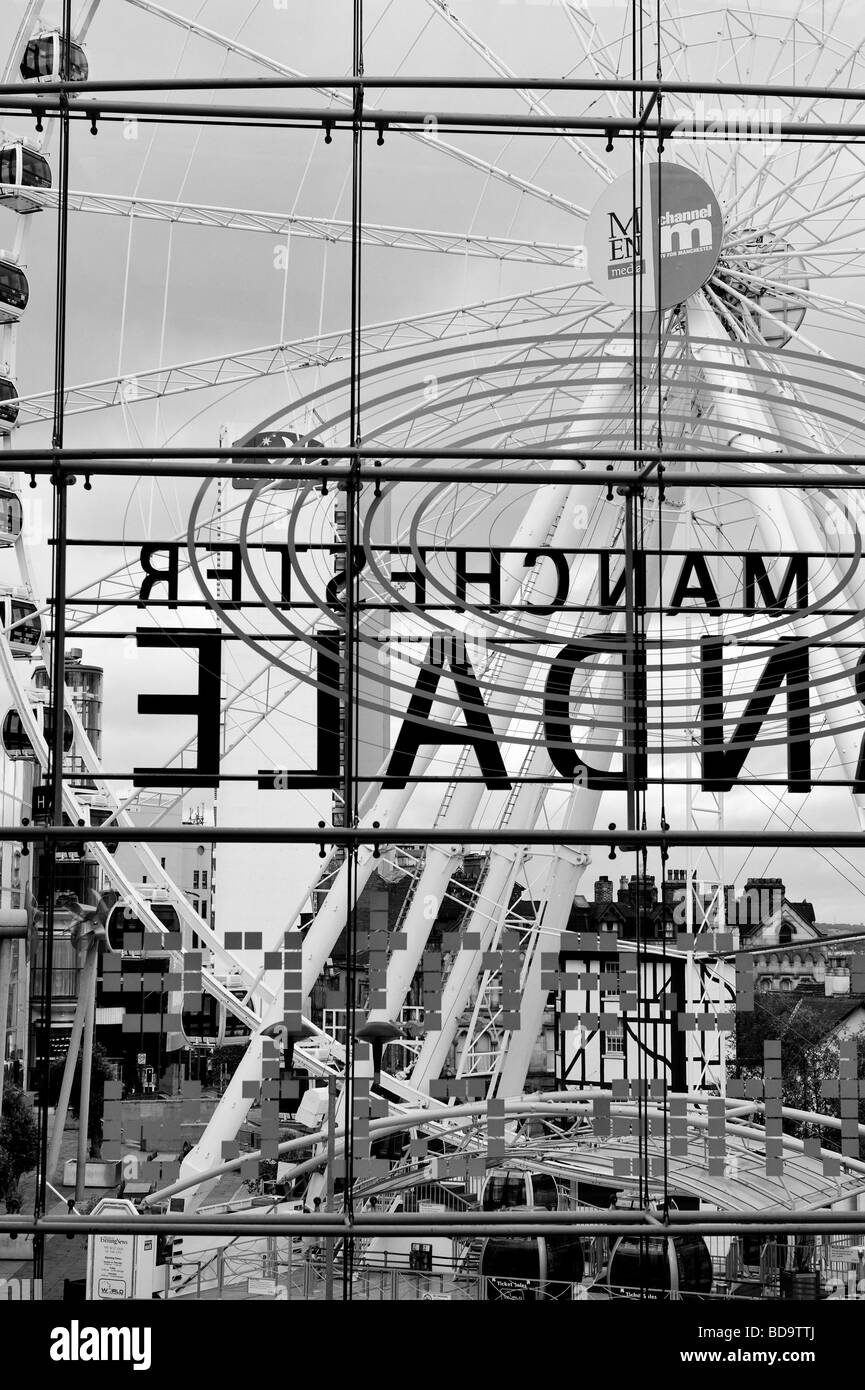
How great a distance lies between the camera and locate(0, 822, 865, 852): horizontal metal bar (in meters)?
10.9

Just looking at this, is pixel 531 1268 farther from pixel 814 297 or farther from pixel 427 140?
pixel 427 140

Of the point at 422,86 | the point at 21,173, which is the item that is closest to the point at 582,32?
the point at 422,86

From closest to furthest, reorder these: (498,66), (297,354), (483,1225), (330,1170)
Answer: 1. (483,1225)
2. (330,1170)
3. (297,354)
4. (498,66)

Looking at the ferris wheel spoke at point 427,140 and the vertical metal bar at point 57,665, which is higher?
the ferris wheel spoke at point 427,140

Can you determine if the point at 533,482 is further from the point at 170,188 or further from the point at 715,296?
the point at 170,188

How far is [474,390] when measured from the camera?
1244 centimetres

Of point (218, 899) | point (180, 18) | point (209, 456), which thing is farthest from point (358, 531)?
point (180, 18)

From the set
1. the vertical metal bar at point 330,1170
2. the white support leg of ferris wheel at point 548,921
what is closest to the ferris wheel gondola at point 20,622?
the vertical metal bar at point 330,1170

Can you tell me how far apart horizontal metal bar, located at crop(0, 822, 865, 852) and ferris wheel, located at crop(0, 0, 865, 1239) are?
45cm

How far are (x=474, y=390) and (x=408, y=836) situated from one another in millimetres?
3552

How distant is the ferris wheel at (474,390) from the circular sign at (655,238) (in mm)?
82

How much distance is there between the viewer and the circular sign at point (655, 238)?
12.6m

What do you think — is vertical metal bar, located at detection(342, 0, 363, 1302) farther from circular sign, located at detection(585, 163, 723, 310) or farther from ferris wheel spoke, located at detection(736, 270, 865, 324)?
ferris wheel spoke, located at detection(736, 270, 865, 324)

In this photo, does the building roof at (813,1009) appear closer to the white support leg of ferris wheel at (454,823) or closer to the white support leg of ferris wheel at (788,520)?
the white support leg of ferris wheel at (788,520)
